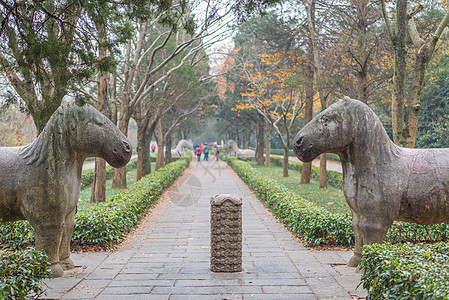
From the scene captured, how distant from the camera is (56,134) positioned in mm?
4480

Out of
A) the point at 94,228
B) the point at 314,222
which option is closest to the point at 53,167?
the point at 94,228

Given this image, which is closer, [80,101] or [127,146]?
[80,101]

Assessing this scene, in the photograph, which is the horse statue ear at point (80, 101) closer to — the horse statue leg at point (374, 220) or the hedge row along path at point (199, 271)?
the hedge row along path at point (199, 271)

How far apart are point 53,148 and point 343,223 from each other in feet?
15.6

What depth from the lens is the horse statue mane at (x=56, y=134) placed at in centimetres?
446

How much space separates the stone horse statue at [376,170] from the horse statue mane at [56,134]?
279 cm

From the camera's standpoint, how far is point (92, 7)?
187 inches

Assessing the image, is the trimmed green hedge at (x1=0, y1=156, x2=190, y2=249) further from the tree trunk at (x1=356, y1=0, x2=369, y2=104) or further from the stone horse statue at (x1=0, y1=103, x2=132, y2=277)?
the tree trunk at (x1=356, y1=0, x2=369, y2=104)

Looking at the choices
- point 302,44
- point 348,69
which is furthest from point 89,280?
point 302,44

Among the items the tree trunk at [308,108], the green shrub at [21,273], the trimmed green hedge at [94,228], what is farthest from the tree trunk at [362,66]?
the green shrub at [21,273]

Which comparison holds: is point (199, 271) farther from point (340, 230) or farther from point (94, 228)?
point (340, 230)

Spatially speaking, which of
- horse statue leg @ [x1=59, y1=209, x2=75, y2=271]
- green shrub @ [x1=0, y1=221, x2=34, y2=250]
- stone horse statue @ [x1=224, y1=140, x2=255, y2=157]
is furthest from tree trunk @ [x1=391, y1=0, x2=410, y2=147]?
stone horse statue @ [x1=224, y1=140, x2=255, y2=157]

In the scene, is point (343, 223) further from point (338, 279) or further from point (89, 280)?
point (89, 280)

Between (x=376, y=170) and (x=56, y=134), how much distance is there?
156 inches
